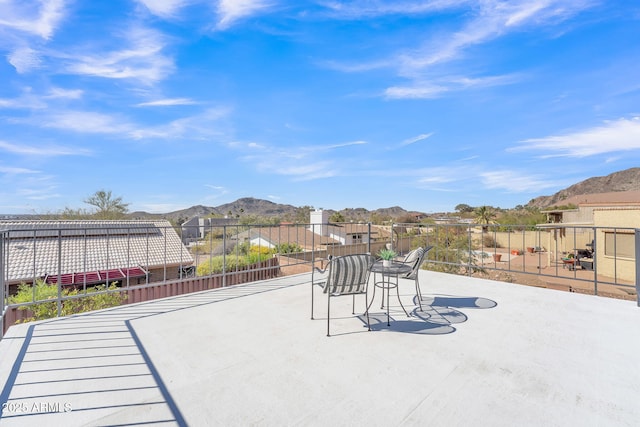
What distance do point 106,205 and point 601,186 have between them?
243ft

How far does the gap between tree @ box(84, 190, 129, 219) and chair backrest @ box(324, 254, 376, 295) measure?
27782mm

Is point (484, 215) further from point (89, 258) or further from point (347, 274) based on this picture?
point (89, 258)

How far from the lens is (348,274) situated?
295cm

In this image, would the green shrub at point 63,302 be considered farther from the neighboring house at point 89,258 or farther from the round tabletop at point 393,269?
the neighboring house at point 89,258

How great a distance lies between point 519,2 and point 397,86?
489 cm

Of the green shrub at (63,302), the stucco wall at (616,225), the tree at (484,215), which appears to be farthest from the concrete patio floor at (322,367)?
the tree at (484,215)

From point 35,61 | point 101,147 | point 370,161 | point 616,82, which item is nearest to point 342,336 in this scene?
point 35,61

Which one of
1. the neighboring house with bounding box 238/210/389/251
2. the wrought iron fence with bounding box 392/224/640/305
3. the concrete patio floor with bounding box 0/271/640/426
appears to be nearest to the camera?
the concrete patio floor with bounding box 0/271/640/426

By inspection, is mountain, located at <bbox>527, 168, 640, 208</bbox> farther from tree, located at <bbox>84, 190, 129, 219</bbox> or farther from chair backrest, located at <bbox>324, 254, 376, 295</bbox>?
tree, located at <bbox>84, 190, 129, 219</bbox>

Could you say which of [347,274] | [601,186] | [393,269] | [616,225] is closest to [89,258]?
[347,274]

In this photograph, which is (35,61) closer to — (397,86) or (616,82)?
(397,86)

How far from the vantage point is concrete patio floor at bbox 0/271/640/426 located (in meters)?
1.66

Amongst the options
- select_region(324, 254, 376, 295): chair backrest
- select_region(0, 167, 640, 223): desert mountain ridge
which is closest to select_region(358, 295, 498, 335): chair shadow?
select_region(324, 254, 376, 295): chair backrest

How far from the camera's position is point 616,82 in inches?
442
